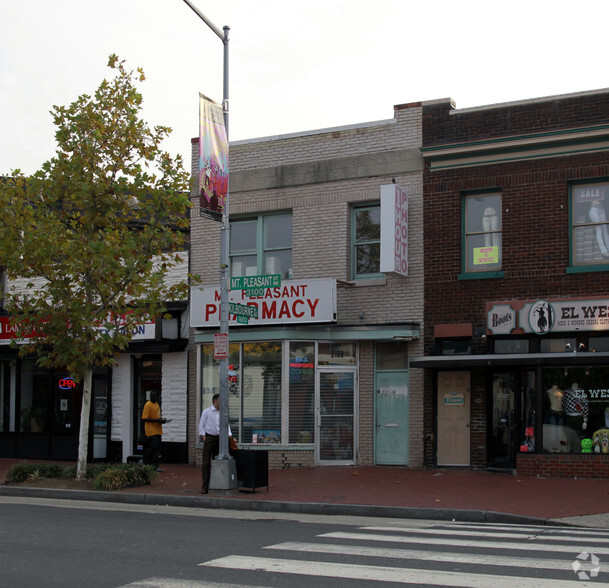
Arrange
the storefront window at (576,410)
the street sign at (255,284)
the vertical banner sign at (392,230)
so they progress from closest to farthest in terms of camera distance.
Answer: the street sign at (255,284) < the storefront window at (576,410) < the vertical banner sign at (392,230)

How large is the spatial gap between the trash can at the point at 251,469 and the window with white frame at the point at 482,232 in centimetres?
657

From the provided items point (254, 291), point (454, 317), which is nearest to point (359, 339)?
point (454, 317)

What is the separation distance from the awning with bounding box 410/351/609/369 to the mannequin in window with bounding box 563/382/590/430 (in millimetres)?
711

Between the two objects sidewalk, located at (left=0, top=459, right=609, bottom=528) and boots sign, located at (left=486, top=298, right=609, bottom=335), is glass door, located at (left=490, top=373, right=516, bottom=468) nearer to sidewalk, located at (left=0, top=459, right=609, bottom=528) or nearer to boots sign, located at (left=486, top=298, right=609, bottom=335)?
sidewalk, located at (left=0, top=459, right=609, bottom=528)

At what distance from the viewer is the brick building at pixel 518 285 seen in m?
16.8

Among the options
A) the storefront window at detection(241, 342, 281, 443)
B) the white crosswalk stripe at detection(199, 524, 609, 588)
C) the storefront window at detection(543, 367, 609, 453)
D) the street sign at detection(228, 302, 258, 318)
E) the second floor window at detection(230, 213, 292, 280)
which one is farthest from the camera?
the second floor window at detection(230, 213, 292, 280)

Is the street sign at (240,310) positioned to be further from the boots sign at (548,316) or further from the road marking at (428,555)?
the road marking at (428,555)

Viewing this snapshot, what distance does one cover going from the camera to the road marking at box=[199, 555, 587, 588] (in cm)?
703

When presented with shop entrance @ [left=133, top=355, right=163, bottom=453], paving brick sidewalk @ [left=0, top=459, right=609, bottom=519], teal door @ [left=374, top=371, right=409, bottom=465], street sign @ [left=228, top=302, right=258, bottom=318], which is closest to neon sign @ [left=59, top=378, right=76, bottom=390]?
shop entrance @ [left=133, top=355, right=163, bottom=453]

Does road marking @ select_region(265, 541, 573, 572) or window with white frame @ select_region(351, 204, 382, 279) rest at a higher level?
window with white frame @ select_region(351, 204, 382, 279)

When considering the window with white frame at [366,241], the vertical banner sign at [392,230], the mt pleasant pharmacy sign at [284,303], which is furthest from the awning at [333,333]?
the window with white frame at [366,241]

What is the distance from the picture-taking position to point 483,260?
18266 mm

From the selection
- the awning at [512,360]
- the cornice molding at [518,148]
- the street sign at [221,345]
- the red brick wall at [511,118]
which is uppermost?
the red brick wall at [511,118]

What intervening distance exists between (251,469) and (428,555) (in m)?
6.52
